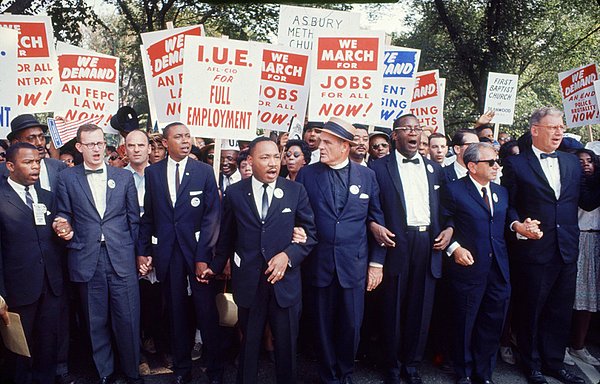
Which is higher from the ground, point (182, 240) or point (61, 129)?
point (61, 129)

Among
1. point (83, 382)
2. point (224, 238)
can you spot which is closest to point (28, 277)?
point (83, 382)

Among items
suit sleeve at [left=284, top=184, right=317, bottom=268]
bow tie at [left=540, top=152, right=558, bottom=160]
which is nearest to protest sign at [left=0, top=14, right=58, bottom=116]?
suit sleeve at [left=284, top=184, right=317, bottom=268]

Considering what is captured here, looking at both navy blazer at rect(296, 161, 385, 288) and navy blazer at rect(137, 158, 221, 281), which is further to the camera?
navy blazer at rect(137, 158, 221, 281)

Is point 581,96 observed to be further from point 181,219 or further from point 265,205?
point 181,219

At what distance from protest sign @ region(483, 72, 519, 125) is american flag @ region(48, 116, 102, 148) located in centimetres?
639

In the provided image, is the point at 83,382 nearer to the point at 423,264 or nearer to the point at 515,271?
the point at 423,264

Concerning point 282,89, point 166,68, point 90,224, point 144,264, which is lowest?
point 144,264

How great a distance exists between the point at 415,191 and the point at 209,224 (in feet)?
6.23

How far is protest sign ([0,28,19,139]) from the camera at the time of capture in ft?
20.6

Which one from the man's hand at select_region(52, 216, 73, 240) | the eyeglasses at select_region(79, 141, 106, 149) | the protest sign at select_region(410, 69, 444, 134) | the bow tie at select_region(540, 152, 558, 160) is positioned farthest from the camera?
the protest sign at select_region(410, 69, 444, 134)

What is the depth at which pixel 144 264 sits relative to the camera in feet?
15.7

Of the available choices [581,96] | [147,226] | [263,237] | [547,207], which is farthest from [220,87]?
[581,96]

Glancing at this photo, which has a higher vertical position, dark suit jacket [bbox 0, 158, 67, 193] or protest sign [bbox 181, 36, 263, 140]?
protest sign [bbox 181, 36, 263, 140]

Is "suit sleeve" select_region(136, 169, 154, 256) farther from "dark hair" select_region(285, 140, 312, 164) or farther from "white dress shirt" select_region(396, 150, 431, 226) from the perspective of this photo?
"white dress shirt" select_region(396, 150, 431, 226)
